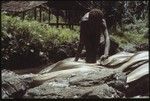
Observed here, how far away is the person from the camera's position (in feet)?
26.1

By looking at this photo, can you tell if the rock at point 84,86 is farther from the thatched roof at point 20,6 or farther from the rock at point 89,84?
the thatched roof at point 20,6

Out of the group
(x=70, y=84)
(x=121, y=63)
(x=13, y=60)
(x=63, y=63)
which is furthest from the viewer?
(x=13, y=60)

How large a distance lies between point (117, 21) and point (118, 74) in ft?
72.0

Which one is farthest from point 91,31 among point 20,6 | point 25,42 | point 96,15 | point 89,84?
point 20,6

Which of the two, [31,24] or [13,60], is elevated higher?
[31,24]

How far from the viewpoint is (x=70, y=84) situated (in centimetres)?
605

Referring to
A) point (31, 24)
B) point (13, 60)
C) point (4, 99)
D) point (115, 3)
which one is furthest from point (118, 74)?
point (115, 3)

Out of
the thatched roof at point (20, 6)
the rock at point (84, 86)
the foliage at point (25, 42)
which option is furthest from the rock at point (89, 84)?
the thatched roof at point (20, 6)

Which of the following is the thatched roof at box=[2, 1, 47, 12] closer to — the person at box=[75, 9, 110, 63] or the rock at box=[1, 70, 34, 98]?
the person at box=[75, 9, 110, 63]

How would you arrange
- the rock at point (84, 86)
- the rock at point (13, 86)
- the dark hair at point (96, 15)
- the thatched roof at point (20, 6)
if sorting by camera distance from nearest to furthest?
the rock at point (84, 86) < the rock at point (13, 86) < the dark hair at point (96, 15) < the thatched roof at point (20, 6)

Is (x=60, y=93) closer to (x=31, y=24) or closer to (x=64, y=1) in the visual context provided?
(x=31, y=24)

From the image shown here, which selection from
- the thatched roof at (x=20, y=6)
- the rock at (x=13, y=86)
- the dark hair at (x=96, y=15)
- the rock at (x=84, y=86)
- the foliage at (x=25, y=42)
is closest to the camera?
the rock at (x=84, y=86)

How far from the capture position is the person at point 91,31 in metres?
7.94

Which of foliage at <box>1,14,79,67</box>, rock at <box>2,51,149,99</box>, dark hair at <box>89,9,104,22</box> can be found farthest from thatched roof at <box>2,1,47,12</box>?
rock at <box>2,51,149,99</box>
